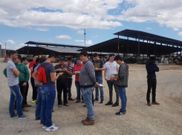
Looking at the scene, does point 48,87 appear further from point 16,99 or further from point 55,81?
point 16,99

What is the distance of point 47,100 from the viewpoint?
7754 millimetres

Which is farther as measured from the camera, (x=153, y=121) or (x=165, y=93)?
(x=165, y=93)

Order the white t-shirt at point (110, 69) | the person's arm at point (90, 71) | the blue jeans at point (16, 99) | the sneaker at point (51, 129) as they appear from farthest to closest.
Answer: the white t-shirt at point (110, 69) < the blue jeans at point (16, 99) < the person's arm at point (90, 71) < the sneaker at point (51, 129)

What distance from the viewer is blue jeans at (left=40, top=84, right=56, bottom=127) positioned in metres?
7.71

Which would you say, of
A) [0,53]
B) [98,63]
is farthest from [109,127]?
[0,53]

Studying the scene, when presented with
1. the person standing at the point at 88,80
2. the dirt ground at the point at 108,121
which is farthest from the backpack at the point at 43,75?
the dirt ground at the point at 108,121

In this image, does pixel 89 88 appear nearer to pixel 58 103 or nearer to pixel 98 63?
pixel 58 103

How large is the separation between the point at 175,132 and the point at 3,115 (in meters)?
4.71

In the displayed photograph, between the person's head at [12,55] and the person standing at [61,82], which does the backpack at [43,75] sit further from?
the person standing at [61,82]

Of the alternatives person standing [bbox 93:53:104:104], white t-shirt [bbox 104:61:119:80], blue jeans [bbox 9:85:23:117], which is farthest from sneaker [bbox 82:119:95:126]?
person standing [bbox 93:53:104:104]

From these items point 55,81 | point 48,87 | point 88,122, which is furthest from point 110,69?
point 48,87

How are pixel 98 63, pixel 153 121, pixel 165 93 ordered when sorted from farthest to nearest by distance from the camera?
pixel 165 93 → pixel 98 63 → pixel 153 121

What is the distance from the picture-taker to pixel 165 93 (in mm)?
15484

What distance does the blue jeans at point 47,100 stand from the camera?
25.3ft
